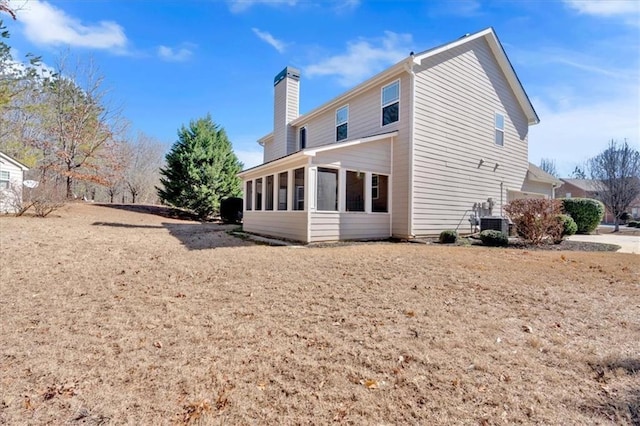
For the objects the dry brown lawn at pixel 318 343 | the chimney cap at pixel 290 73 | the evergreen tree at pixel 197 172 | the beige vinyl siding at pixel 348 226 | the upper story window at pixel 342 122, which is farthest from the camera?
the evergreen tree at pixel 197 172

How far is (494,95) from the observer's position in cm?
1381

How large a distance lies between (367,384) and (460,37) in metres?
13.2

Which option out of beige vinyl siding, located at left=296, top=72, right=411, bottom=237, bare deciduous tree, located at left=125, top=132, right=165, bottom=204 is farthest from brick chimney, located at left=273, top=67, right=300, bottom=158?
bare deciduous tree, located at left=125, top=132, right=165, bottom=204

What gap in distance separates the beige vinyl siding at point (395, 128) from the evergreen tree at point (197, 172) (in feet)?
34.9

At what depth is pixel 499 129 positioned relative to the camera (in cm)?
1398

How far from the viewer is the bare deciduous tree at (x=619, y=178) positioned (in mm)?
19531

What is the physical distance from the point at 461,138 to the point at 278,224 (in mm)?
7734

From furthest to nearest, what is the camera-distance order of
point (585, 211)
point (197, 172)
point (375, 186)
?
point (197, 172) → point (585, 211) → point (375, 186)

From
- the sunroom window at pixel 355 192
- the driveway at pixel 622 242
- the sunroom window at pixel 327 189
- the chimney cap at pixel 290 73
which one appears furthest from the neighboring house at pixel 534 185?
the chimney cap at pixel 290 73

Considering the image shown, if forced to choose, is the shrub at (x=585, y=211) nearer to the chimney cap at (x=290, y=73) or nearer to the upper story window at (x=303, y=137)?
the upper story window at (x=303, y=137)

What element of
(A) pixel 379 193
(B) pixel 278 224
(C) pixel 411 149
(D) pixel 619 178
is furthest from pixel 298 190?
(D) pixel 619 178

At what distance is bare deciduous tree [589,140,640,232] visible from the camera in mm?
19531

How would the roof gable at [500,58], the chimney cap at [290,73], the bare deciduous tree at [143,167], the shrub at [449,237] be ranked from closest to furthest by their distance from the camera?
the shrub at [449,237]
the roof gable at [500,58]
the chimney cap at [290,73]
the bare deciduous tree at [143,167]

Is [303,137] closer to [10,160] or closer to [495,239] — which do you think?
[495,239]
